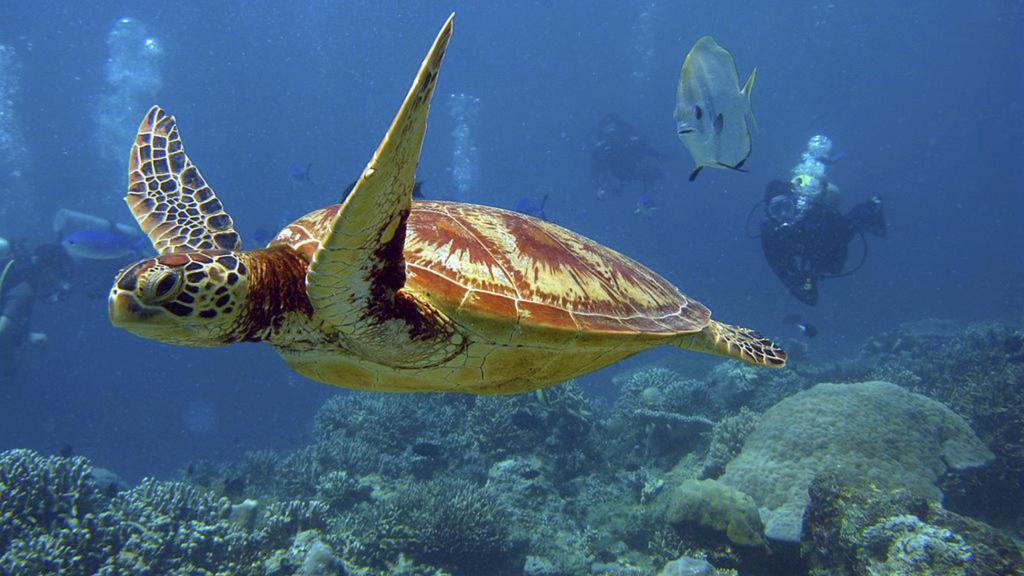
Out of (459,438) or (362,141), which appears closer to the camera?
(459,438)

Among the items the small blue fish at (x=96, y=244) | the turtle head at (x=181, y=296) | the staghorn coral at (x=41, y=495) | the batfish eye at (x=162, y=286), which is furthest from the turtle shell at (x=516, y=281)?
the small blue fish at (x=96, y=244)

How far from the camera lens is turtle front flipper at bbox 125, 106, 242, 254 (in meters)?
2.35

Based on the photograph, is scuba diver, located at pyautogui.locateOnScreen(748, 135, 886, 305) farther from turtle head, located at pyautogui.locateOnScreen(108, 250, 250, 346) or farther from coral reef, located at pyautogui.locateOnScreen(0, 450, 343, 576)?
turtle head, located at pyautogui.locateOnScreen(108, 250, 250, 346)

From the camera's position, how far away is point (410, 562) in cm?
440

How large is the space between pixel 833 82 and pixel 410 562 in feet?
243

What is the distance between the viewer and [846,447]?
4.83m

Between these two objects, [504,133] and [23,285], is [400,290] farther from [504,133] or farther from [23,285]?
[504,133]

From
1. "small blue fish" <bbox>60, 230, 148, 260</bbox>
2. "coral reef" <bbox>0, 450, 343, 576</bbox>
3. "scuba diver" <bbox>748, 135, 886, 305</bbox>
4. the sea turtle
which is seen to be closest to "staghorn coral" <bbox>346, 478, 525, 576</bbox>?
"coral reef" <bbox>0, 450, 343, 576</bbox>

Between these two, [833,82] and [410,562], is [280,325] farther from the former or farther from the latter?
[833,82]

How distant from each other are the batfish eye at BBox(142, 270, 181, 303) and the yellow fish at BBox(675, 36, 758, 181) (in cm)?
362

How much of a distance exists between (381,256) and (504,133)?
66707 millimetres

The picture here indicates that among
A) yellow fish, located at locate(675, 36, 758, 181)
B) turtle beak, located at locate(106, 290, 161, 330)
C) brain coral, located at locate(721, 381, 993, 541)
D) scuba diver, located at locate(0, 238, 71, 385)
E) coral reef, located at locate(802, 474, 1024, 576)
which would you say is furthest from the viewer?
scuba diver, located at locate(0, 238, 71, 385)

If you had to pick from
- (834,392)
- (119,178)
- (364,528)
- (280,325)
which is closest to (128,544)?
(364,528)

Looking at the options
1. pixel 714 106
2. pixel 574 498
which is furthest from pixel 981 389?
pixel 714 106
